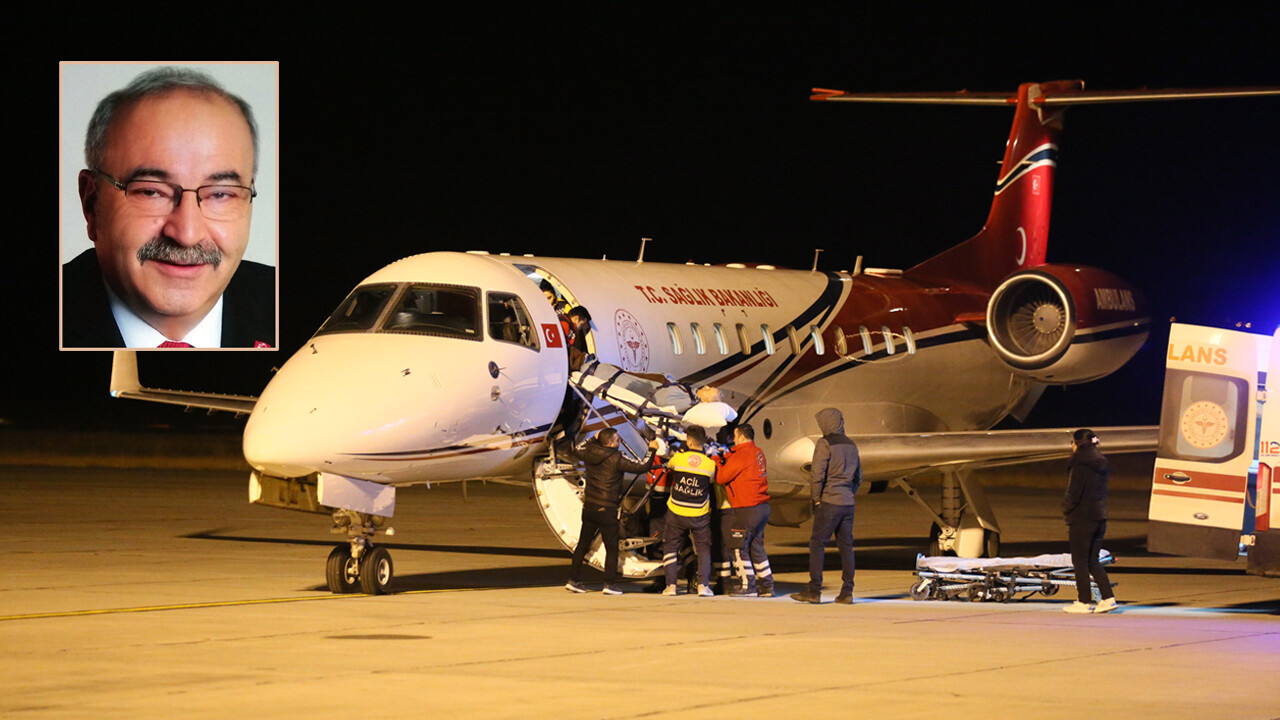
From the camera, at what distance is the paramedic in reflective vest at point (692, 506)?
632 inches

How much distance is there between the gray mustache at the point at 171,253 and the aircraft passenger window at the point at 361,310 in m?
13.3

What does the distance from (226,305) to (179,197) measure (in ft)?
6.84

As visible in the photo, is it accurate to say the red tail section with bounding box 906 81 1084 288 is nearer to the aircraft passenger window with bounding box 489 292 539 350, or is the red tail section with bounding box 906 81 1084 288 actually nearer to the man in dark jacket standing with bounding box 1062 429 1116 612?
the aircraft passenger window with bounding box 489 292 539 350

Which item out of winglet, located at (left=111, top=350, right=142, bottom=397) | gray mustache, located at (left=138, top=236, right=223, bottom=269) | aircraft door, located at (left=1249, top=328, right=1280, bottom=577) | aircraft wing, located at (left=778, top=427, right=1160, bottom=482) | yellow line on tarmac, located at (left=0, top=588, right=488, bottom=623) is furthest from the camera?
gray mustache, located at (left=138, top=236, right=223, bottom=269)

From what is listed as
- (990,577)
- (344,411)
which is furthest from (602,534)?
(990,577)

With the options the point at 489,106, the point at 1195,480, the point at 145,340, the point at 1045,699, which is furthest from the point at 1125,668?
the point at 489,106

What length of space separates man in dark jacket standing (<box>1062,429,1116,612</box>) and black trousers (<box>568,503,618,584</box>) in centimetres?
406

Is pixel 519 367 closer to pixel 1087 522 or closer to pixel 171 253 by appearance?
pixel 1087 522

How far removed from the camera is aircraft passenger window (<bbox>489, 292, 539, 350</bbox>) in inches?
653

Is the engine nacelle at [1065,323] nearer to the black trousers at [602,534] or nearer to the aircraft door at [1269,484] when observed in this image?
the aircraft door at [1269,484]

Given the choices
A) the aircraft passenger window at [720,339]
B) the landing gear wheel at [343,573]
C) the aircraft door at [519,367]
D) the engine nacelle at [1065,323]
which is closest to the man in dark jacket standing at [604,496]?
the aircraft door at [519,367]

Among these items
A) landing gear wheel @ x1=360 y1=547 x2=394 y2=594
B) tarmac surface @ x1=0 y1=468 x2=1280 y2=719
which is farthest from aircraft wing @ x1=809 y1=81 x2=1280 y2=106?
landing gear wheel @ x1=360 y1=547 x2=394 y2=594

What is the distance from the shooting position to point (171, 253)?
29.4 m

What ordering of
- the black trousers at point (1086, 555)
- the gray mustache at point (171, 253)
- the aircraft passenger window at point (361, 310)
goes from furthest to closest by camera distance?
1. the gray mustache at point (171, 253)
2. the aircraft passenger window at point (361, 310)
3. the black trousers at point (1086, 555)
